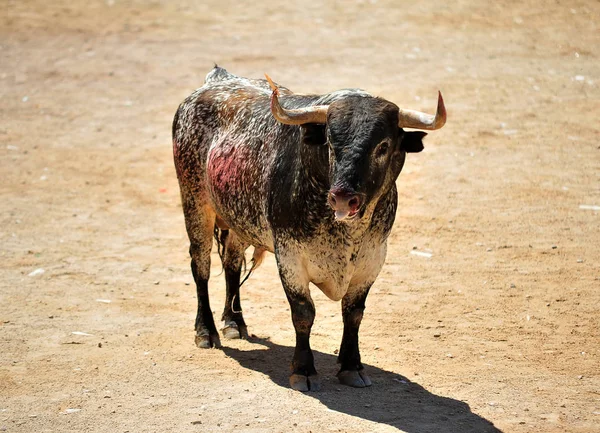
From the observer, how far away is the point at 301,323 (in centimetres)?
725

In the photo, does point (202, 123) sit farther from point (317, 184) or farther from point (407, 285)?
point (407, 285)

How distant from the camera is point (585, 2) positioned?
1938 cm

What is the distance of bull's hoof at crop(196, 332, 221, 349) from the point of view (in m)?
8.34

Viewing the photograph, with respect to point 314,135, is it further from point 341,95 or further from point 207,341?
point 207,341

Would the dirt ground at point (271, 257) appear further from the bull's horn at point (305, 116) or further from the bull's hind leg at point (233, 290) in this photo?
the bull's horn at point (305, 116)

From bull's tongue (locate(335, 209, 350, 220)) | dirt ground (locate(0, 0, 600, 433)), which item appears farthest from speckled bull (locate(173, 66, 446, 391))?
dirt ground (locate(0, 0, 600, 433))

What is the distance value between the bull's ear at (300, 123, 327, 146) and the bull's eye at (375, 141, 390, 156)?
423mm

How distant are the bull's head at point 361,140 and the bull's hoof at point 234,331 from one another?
2.42 metres

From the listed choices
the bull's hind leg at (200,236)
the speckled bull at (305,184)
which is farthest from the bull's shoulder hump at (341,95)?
the bull's hind leg at (200,236)

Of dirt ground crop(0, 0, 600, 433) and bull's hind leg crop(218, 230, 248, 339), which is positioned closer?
dirt ground crop(0, 0, 600, 433)

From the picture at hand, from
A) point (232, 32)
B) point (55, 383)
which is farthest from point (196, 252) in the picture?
point (232, 32)

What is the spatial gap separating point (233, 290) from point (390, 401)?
2.21 m

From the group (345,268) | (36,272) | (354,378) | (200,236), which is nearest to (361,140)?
(345,268)

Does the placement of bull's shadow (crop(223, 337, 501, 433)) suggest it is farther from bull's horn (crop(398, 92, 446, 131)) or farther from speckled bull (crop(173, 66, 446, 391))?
bull's horn (crop(398, 92, 446, 131))
